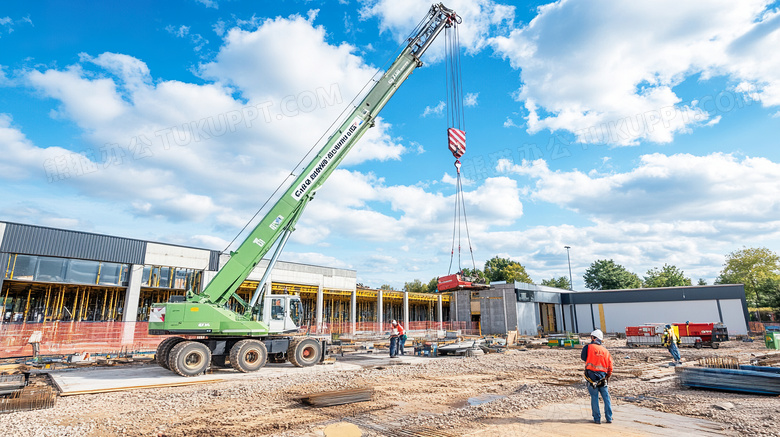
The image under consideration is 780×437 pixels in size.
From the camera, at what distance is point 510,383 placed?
12672 mm

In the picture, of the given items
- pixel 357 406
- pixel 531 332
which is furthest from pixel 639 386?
pixel 531 332

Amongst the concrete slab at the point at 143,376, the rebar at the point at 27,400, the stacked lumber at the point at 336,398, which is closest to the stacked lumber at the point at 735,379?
the stacked lumber at the point at 336,398

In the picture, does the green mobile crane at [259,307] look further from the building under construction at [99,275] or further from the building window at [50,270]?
the building window at [50,270]

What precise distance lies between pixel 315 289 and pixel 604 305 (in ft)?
101

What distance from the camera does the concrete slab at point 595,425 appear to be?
701cm

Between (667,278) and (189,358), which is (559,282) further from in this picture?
(189,358)

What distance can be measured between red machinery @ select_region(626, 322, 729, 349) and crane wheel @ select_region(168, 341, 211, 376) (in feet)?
84.1

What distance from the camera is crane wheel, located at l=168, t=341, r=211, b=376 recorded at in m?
13.5

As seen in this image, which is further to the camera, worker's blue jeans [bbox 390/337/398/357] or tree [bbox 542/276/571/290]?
tree [bbox 542/276/571/290]

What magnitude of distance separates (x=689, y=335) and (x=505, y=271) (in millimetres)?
48901

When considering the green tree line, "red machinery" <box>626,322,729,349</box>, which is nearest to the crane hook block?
"red machinery" <box>626,322,729,349</box>

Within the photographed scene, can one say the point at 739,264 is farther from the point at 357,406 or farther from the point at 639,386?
the point at 357,406

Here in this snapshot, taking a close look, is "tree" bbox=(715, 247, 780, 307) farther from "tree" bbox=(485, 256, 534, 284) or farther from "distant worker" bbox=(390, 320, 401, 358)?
"distant worker" bbox=(390, 320, 401, 358)

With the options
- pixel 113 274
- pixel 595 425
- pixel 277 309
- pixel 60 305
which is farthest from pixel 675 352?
pixel 60 305
